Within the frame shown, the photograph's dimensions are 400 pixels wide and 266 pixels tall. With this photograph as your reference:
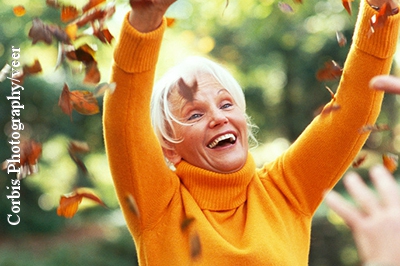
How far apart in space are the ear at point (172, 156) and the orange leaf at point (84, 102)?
274mm

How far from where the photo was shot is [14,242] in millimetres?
6078

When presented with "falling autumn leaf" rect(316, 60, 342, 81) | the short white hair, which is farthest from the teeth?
"falling autumn leaf" rect(316, 60, 342, 81)

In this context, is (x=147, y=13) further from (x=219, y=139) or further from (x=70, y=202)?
(x=70, y=202)

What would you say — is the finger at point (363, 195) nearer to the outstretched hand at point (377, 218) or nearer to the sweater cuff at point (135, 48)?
the outstretched hand at point (377, 218)

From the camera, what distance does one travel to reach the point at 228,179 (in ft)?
5.97

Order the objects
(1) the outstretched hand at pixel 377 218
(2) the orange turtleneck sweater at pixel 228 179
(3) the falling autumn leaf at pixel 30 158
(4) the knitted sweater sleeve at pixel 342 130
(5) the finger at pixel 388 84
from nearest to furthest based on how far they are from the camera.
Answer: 1. (1) the outstretched hand at pixel 377 218
2. (5) the finger at pixel 388 84
3. (2) the orange turtleneck sweater at pixel 228 179
4. (4) the knitted sweater sleeve at pixel 342 130
5. (3) the falling autumn leaf at pixel 30 158

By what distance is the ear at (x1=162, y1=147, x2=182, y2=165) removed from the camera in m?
1.90

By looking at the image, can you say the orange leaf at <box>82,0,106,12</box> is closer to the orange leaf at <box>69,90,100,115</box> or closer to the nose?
the orange leaf at <box>69,90,100,115</box>

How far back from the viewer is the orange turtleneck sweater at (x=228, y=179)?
5.33ft

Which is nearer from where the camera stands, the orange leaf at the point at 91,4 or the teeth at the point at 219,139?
the orange leaf at the point at 91,4

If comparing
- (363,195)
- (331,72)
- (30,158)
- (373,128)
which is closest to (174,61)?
(30,158)

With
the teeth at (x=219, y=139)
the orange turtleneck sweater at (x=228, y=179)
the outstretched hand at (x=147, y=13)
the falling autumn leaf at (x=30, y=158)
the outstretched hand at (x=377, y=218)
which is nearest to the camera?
the outstretched hand at (x=377, y=218)

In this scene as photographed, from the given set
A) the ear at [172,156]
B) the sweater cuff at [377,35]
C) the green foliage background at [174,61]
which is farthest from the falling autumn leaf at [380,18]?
the green foliage background at [174,61]

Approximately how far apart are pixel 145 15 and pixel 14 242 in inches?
197
